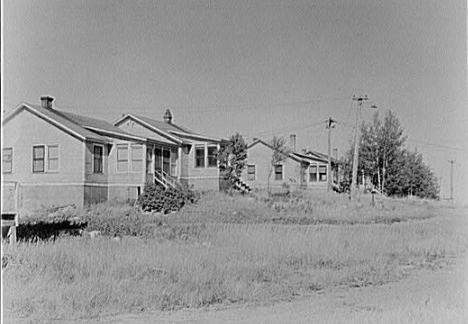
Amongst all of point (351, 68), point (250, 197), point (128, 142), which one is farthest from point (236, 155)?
point (351, 68)

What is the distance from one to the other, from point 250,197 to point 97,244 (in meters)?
0.81

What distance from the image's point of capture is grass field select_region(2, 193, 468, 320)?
2.86 metres

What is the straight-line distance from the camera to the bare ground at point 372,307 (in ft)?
9.39

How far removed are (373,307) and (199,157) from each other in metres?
1.14

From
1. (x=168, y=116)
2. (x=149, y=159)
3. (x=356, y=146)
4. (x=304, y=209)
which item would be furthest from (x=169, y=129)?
(x=356, y=146)

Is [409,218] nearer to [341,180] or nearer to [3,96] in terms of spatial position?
[341,180]

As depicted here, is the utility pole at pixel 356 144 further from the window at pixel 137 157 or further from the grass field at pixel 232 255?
the window at pixel 137 157

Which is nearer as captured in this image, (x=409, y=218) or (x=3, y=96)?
(x=3, y=96)

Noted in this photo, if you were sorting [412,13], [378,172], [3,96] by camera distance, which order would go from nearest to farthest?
[3,96]
[378,172]
[412,13]

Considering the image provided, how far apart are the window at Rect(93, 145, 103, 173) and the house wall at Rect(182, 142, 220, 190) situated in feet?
1.39

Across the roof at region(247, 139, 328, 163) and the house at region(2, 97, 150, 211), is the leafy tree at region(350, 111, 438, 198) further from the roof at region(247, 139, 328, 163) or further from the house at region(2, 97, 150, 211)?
the house at region(2, 97, 150, 211)

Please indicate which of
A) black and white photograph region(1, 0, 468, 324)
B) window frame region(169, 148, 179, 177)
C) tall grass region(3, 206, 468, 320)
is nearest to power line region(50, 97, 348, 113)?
black and white photograph region(1, 0, 468, 324)

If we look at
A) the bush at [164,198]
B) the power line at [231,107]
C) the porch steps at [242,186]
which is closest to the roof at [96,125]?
the power line at [231,107]

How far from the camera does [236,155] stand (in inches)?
128
